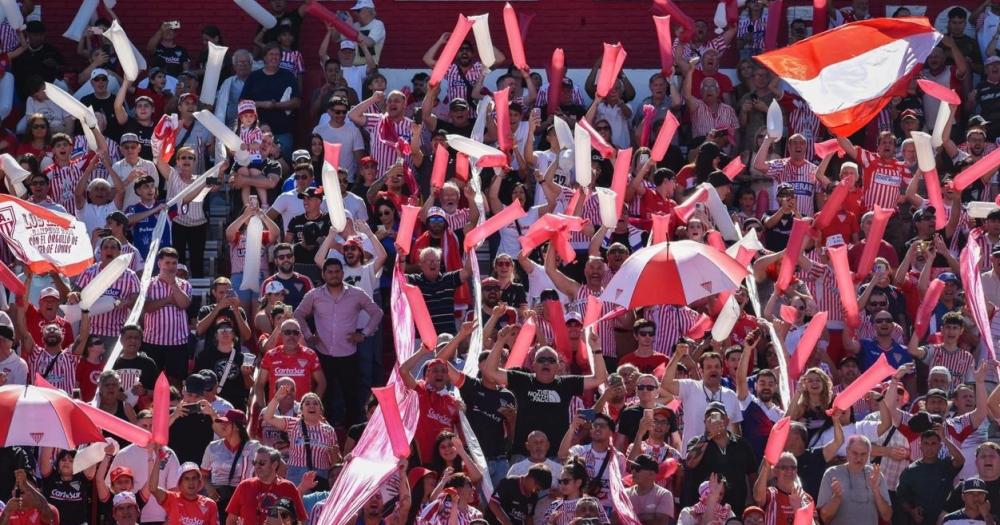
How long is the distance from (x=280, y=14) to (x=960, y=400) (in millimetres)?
9621

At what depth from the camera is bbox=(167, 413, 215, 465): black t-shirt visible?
18.1 metres

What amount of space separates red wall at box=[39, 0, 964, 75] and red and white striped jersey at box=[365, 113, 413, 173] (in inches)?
124

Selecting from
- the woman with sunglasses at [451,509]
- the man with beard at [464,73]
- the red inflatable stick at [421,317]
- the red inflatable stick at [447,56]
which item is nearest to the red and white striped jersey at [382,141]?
the red inflatable stick at [447,56]

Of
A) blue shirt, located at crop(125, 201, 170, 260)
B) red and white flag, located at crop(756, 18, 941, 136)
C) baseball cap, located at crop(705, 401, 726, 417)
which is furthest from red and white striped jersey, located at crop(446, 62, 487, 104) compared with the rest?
baseball cap, located at crop(705, 401, 726, 417)

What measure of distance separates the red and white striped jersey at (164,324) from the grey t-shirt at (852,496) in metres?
5.65

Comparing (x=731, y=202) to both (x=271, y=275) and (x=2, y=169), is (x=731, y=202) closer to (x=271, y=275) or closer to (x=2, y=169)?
(x=271, y=275)

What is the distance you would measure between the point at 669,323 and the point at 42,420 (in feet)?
18.4

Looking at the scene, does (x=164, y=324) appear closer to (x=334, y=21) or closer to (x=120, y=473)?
(x=120, y=473)

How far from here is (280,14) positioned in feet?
82.2

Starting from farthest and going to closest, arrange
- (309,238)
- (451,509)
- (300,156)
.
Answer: (300,156) < (309,238) < (451,509)

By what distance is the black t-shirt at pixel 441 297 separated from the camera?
19.9 meters

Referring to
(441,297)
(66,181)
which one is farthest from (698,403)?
(66,181)

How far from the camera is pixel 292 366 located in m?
18.9

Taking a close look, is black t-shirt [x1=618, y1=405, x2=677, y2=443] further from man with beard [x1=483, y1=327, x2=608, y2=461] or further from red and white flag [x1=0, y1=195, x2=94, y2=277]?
red and white flag [x1=0, y1=195, x2=94, y2=277]
